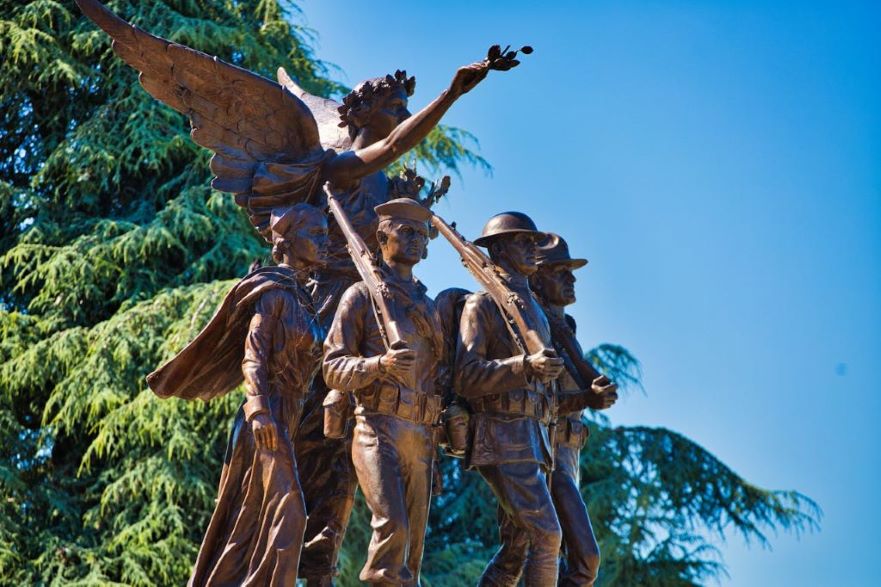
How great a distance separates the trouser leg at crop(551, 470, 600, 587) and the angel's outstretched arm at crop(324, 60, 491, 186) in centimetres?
213

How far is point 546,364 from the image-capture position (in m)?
9.19

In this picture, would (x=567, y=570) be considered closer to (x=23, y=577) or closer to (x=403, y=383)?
(x=403, y=383)

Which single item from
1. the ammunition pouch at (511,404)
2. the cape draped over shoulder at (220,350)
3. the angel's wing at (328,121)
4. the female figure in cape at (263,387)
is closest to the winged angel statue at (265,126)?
the angel's wing at (328,121)

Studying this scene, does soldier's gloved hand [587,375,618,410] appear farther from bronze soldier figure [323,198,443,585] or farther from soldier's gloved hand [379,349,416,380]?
soldier's gloved hand [379,349,416,380]

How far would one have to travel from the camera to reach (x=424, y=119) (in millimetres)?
9977

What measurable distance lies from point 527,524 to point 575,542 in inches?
24.9

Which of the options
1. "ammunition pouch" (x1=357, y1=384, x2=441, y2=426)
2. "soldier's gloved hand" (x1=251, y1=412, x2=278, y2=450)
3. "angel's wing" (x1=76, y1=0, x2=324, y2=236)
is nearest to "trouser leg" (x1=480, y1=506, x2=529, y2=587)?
"ammunition pouch" (x1=357, y1=384, x2=441, y2=426)

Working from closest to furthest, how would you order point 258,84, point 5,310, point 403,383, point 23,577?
point 403,383 < point 258,84 < point 23,577 < point 5,310

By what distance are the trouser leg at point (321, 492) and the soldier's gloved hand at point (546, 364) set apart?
1214 millimetres

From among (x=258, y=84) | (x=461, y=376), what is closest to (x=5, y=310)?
(x=258, y=84)

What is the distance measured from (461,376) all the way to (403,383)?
1.63 ft

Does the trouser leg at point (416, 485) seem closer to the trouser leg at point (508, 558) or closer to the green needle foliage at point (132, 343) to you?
the trouser leg at point (508, 558)

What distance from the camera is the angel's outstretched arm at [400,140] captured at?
31.7 feet

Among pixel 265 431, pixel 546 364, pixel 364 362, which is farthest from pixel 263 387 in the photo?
pixel 546 364
